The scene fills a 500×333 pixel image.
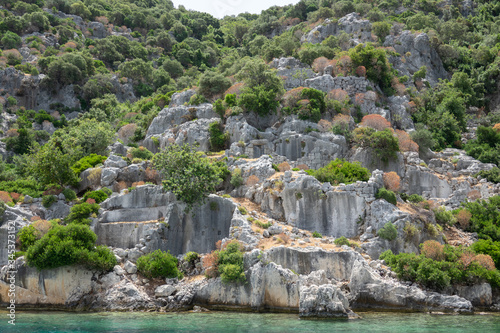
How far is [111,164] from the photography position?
4294 cm

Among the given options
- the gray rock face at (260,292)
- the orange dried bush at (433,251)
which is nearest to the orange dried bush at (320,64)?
the orange dried bush at (433,251)

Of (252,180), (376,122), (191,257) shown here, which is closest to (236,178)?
(252,180)

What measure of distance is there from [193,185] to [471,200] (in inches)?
1154

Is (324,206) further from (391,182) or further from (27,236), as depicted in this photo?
(27,236)

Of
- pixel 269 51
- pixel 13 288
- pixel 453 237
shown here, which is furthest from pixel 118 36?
pixel 453 237

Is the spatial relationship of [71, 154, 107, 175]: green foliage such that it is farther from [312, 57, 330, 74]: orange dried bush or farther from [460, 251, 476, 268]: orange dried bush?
[460, 251, 476, 268]: orange dried bush

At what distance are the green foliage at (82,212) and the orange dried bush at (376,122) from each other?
33693mm

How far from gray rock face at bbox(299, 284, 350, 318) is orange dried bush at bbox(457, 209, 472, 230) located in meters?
18.8

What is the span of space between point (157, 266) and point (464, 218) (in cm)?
2888

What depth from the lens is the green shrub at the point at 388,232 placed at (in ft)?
108

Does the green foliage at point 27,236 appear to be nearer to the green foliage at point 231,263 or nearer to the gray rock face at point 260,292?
the gray rock face at point 260,292

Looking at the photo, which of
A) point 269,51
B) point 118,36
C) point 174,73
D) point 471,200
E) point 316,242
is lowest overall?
point 316,242

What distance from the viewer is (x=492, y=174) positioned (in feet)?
148

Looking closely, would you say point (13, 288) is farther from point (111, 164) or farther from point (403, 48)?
point (403, 48)
